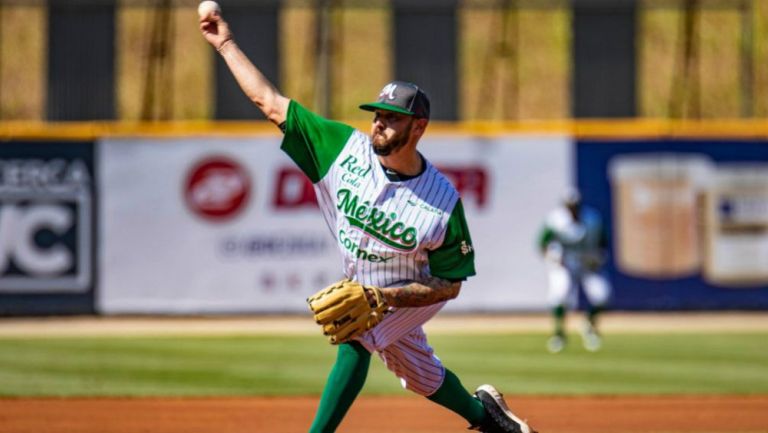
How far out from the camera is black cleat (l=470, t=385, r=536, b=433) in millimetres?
6824

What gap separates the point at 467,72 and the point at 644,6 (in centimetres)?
949

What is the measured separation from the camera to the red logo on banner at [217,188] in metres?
19.9

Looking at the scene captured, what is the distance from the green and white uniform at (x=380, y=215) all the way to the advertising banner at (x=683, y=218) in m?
14.4

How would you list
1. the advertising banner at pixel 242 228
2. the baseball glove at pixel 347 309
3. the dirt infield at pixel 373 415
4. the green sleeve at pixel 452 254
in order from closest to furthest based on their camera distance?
the baseball glove at pixel 347 309, the green sleeve at pixel 452 254, the dirt infield at pixel 373 415, the advertising banner at pixel 242 228

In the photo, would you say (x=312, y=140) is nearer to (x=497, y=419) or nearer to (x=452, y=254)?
(x=452, y=254)

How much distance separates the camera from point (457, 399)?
262 inches

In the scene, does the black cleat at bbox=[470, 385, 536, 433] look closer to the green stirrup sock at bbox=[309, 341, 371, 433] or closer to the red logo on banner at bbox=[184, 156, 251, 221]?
the green stirrup sock at bbox=[309, 341, 371, 433]

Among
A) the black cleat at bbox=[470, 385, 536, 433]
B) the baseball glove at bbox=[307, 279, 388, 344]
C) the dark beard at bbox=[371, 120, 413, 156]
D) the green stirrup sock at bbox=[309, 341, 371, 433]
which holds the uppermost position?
the dark beard at bbox=[371, 120, 413, 156]

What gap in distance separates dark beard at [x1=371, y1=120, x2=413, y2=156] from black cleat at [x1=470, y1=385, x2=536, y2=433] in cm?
155

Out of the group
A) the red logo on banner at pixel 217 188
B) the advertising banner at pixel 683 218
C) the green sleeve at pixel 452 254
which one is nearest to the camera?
the green sleeve at pixel 452 254

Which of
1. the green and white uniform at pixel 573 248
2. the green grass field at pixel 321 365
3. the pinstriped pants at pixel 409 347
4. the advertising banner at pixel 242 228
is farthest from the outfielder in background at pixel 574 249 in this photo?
the pinstriped pants at pixel 409 347

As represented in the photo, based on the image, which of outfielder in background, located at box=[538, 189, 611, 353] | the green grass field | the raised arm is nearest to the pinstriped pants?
the raised arm

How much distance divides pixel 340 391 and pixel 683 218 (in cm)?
1526

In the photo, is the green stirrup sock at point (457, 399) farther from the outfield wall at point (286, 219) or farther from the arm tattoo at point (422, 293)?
the outfield wall at point (286, 219)
